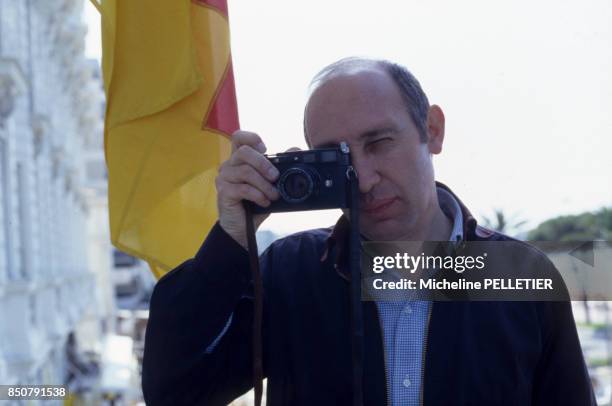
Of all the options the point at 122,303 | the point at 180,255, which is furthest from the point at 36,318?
the point at 122,303

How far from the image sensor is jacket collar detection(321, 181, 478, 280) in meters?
1.78

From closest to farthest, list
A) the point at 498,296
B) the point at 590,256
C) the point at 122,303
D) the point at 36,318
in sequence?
the point at 498,296 < the point at 590,256 < the point at 36,318 < the point at 122,303

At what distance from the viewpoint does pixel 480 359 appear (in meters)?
1.62

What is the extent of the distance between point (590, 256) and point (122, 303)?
48.5 m

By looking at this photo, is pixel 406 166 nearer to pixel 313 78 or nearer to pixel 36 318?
pixel 313 78

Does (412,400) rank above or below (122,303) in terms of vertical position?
below

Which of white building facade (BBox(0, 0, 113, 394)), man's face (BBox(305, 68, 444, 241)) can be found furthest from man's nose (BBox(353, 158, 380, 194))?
white building facade (BBox(0, 0, 113, 394))

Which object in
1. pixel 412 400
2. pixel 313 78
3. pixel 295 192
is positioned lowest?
pixel 412 400

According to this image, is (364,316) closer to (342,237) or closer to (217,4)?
(342,237)

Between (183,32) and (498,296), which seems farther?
(183,32)

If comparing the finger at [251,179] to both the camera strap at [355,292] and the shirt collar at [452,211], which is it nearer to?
the camera strap at [355,292]

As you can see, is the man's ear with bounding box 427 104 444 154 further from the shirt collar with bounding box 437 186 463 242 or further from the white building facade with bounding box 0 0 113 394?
the white building facade with bounding box 0 0 113 394

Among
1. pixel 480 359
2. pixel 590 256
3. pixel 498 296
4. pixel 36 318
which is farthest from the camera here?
pixel 36 318

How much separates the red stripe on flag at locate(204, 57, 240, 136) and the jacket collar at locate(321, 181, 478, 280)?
861mm
